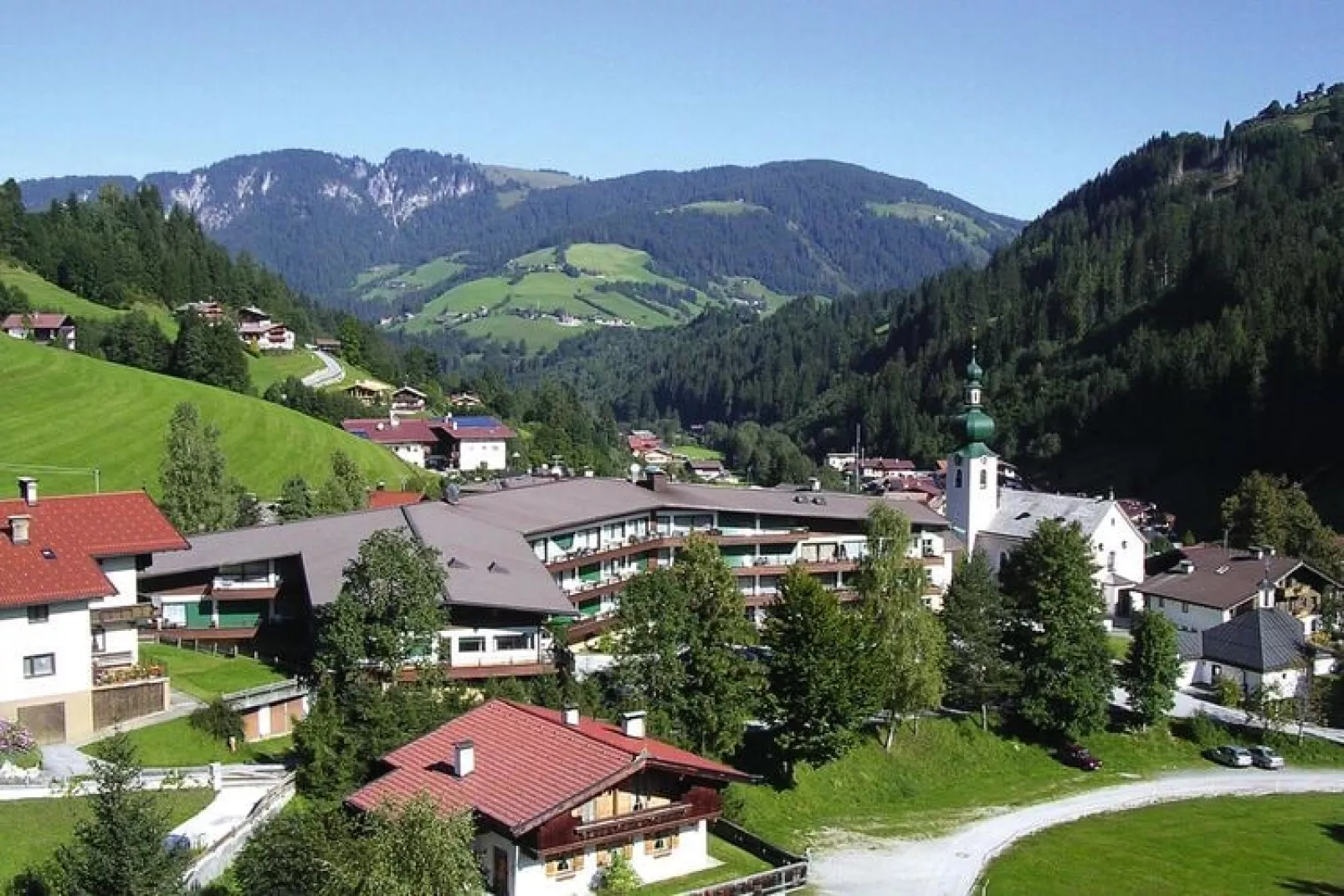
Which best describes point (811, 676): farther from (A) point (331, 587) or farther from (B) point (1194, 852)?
(A) point (331, 587)

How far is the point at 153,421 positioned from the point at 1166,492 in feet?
351

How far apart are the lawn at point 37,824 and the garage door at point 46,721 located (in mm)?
6960

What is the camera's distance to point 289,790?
126ft

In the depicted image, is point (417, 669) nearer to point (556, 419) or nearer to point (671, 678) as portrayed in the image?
point (671, 678)

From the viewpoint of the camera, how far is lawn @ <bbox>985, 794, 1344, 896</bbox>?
47469 millimetres

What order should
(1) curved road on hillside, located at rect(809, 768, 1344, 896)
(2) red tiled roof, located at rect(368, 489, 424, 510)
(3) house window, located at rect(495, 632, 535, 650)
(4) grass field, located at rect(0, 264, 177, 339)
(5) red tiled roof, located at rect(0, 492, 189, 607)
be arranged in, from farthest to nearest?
(4) grass field, located at rect(0, 264, 177, 339) < (2) red tiled roof, located at rect(368, 489, 424, 510) < (3) house window, located at rect(495, 632, 535, 650) < (1) curved road on hillside, located at rect(809, 768, 1344, 896) < (5) red tiled roof, located at rect(0, 492, 189, 607)

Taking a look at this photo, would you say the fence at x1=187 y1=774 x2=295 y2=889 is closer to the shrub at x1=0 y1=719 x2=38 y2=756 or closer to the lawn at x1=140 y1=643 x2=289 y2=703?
the shrub at x1=0 y1=719 x2=38 y2=756

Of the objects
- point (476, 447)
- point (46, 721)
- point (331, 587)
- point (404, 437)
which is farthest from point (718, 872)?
point (404, 437)

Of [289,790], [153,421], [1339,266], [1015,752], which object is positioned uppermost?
[1339,266]

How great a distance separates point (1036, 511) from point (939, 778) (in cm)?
4185

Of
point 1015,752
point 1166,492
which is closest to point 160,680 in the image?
point 1015,752

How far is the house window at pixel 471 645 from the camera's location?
4994 cm

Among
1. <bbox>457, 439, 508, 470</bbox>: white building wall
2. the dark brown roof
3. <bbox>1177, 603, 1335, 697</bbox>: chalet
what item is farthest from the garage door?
<bbox>457, 439, 508, 470</bbox>: white building wall

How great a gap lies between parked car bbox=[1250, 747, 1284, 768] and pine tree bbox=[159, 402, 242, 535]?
183 ft
